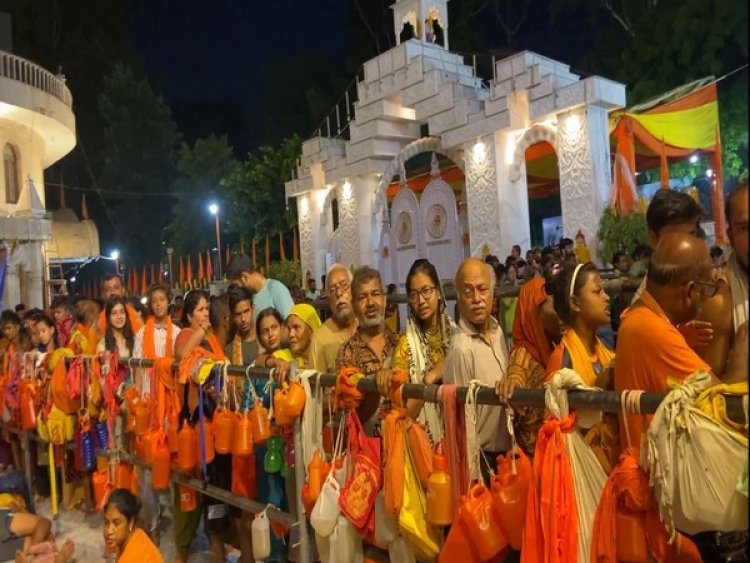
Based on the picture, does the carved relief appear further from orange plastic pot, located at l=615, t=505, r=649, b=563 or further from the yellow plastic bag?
orange plastic pot, located at l=615, t=505, r=649, b=563

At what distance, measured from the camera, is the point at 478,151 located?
13.7 metres

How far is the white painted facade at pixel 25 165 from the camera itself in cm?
1697

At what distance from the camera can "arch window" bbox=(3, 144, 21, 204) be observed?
60.5 feet

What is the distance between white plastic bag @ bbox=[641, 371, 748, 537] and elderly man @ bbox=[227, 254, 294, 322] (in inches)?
136

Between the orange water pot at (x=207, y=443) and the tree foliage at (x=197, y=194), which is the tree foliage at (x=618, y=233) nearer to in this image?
the orange water pot at (x=207, y=443)

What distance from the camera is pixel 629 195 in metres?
11.4

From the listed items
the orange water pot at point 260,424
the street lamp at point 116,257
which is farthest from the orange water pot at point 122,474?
the street lamp at point 116,257

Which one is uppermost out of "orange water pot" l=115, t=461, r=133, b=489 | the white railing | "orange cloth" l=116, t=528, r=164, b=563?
the white railing

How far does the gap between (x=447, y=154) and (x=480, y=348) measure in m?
12.1

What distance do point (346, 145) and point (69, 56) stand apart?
24.5m

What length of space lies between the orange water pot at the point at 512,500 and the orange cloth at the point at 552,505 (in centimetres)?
6

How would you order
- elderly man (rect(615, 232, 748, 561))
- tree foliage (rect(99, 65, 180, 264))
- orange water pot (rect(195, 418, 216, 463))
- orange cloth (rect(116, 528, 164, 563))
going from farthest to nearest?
tree foliage (rect(99, 65, 180, 264)), orange water pot (rect(195, 418, 216, 463)), orange cloth (rect(116, 528, 164, 563)), elderly man (rect(615, 232, 748, 561))

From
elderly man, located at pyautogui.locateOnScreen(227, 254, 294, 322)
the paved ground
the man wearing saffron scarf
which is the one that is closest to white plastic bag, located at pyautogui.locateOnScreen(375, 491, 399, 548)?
the man wearing saffron scarf

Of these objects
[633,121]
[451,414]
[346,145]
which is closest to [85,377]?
[451,414]
